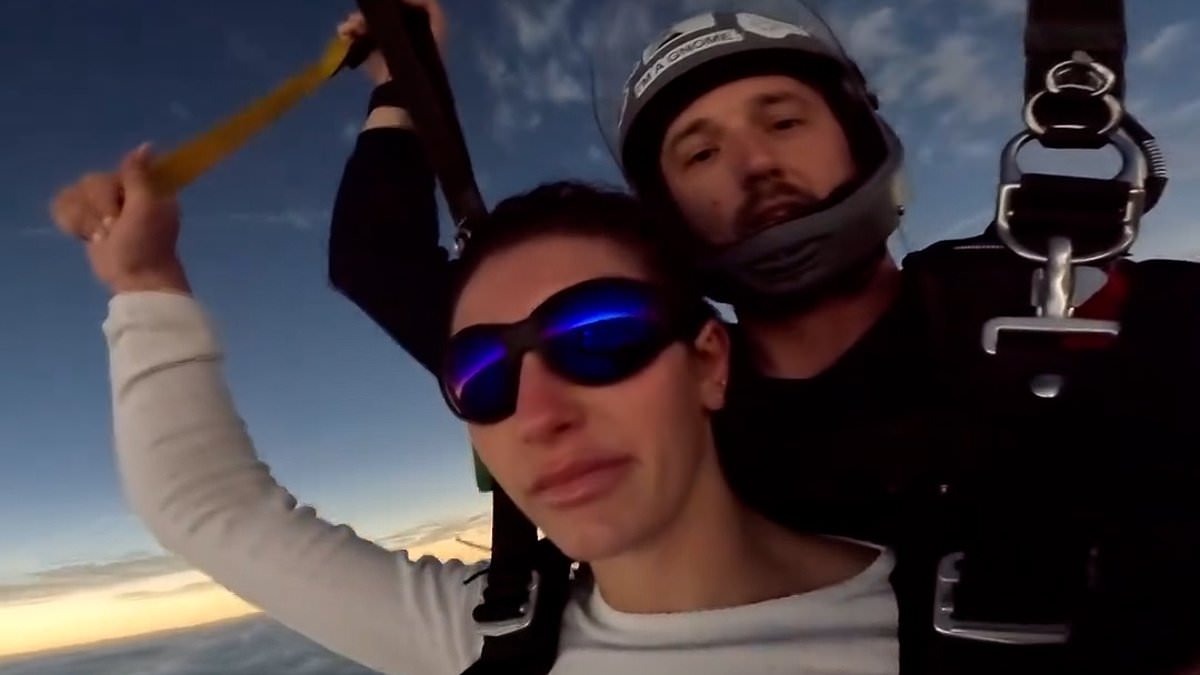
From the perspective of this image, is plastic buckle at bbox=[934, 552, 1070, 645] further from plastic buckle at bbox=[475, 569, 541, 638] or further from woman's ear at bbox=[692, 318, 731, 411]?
plastic buckle at bbox=[475, 569, 541, 638]

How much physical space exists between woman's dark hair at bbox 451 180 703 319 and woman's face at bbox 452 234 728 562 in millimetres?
16

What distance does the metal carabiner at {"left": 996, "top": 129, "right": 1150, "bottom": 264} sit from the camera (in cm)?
62

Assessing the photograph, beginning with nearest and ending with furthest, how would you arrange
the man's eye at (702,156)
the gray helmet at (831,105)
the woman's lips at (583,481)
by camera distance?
the woman's lips at (583,481) < the gray helmet at (831,105) < the man's eye at (702,156)

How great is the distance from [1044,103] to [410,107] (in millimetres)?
562

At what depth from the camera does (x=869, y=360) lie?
917mm

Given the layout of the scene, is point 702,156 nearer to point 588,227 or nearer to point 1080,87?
point 588,227

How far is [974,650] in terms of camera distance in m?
0.69

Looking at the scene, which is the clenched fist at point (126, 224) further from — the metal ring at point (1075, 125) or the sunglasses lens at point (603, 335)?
the metal ring at point (1075, 125)

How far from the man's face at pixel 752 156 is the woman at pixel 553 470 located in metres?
0.09

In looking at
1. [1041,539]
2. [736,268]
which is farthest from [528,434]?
[1041,539]

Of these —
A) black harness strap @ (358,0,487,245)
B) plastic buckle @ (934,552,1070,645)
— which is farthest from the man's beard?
plastic buckle @ (934,552,1070,645)

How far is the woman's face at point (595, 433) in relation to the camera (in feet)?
2.61

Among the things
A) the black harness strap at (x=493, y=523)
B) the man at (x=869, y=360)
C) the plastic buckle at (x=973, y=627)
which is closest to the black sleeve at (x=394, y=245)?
the man at (x=869, y=360)

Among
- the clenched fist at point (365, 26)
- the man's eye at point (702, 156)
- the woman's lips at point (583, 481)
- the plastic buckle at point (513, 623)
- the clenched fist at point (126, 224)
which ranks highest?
the clenched fist at point (365, 26)
